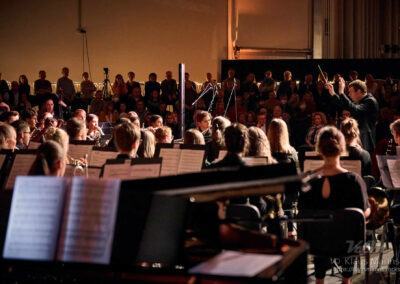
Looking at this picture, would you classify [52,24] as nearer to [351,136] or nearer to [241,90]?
[241,90]

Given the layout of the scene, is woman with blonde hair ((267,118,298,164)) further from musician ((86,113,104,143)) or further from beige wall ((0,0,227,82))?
beige wall ((0,0,227,82))

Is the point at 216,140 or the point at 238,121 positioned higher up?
the point at 238,121

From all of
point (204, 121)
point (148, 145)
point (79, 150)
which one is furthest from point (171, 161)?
point (204, 121)

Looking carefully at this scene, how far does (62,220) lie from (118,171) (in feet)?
5.95

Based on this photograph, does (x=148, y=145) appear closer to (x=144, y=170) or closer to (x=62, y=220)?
(x=144, y=170)

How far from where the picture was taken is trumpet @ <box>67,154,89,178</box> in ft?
17.5

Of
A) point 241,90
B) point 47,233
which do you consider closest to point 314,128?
point 241,90

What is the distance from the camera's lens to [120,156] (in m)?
5.37

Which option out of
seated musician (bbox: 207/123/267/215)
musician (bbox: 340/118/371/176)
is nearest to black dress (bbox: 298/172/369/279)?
seated musician (bbox: 207/123/267/215)

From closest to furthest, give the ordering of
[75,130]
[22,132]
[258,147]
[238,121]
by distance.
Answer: [258,147]
[75,130]
[22,132]
[238,121]

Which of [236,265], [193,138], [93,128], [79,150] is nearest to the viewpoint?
[236,265]

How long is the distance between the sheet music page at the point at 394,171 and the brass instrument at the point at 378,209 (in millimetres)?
178

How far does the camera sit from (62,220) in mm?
2977

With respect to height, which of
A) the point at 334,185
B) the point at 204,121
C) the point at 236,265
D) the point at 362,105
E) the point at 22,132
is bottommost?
the point at 236,265
